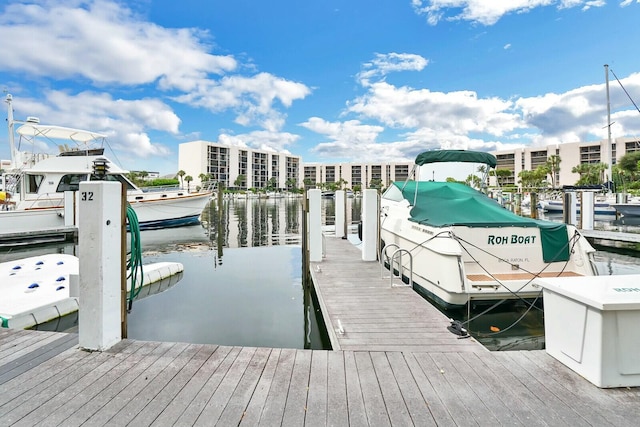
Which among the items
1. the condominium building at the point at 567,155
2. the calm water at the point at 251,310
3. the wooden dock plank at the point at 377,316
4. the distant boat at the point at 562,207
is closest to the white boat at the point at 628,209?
the distant boat at the point at 562,207

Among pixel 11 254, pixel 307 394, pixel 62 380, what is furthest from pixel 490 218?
pixel 11 254

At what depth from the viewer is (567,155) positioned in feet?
273

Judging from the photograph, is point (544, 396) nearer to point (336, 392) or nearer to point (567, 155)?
point (336, 392)

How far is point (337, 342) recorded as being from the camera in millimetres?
3570

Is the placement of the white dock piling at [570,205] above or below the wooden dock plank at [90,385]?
above

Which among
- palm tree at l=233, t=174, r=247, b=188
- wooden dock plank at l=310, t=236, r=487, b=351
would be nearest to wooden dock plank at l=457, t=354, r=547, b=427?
wooden dock plank at l=310, t=236, r=487, b=351

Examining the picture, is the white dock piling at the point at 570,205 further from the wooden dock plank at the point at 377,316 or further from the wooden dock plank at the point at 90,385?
the wooden dock plank at the point at 90,385

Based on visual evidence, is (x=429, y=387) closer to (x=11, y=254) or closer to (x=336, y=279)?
(x=336, y=279)

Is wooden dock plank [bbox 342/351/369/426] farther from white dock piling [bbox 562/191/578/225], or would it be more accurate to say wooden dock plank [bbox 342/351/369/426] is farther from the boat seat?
Answer: white dock piling [bbox 562/191/578/225]

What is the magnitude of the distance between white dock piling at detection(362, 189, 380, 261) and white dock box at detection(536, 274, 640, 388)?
5174 millimetres

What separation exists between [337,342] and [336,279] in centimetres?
284

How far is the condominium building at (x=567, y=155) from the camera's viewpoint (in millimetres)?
77819

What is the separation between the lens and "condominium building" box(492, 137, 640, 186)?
77819 mm

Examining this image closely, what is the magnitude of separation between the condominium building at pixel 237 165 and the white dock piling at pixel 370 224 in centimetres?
8252
